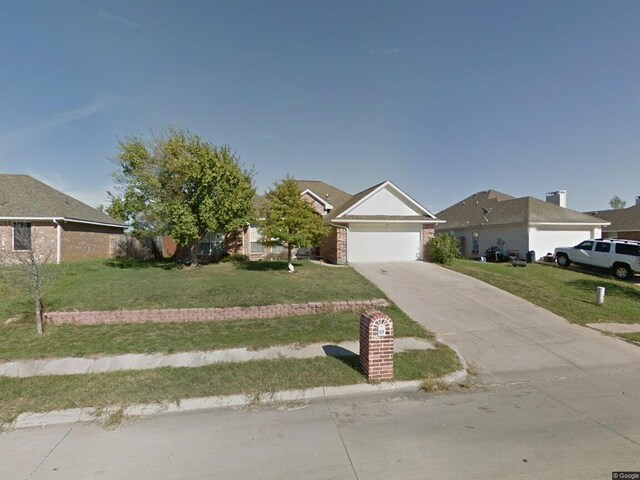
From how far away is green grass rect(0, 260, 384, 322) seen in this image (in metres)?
8.72

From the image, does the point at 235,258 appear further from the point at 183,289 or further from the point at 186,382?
the point at 186,382

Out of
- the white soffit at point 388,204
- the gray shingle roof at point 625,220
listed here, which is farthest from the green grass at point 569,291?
the gray shingle roof at point 625,220

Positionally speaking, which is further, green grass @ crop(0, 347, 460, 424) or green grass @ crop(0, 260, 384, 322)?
green grass @ crop(0, 260, 384, 322)

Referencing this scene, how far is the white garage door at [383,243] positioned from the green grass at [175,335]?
9.46 m

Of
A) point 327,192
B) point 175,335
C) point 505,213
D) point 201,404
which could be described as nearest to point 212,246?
point 327,192

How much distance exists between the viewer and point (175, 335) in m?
6.94

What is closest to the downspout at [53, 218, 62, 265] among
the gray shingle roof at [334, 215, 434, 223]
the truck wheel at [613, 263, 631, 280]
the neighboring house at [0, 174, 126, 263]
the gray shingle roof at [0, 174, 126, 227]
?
the neighboring house at [0, 174, 126, 263]

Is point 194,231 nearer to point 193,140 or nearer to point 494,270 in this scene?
point 193,140

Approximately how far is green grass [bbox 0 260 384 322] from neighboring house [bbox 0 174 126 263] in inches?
147

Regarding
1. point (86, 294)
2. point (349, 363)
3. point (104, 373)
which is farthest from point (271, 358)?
point (86, 294)

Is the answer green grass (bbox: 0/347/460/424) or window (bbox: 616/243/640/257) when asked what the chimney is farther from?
green grass (bbox: 0/347/460/424)

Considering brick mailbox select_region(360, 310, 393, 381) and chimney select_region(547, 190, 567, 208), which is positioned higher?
chimney select_region(547, 190, 567, 208)

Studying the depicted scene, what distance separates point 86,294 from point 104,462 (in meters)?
8.05

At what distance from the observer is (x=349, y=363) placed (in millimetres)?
5484
